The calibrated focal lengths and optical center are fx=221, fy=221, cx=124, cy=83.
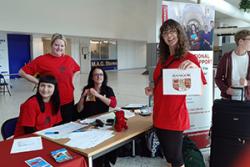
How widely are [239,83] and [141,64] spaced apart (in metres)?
16.8

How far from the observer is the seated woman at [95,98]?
2320 mm

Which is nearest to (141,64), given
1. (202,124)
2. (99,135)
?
(202,124)

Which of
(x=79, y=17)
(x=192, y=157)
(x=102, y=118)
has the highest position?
(x=79, y=17)

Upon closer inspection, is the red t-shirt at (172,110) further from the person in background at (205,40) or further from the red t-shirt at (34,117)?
the person in background at (205,40)

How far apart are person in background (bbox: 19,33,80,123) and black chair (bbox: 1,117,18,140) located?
1.55 ft

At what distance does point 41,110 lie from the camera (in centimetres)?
181

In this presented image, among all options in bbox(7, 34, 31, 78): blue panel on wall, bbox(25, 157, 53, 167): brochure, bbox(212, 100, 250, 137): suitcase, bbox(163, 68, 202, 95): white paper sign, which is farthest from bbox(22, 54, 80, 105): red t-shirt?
bbox(7, 34, 31, 78): blue panel on wall

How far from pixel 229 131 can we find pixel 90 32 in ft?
28.3

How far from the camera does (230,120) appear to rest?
1984 mm

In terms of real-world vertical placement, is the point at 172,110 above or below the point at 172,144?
above

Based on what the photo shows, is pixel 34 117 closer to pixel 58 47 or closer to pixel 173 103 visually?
pixel 58 47

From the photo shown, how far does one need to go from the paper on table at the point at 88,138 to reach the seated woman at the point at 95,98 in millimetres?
602

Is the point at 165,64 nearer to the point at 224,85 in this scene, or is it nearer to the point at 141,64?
the point at 224,85

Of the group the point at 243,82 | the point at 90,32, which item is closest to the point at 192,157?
the point at 243,82
